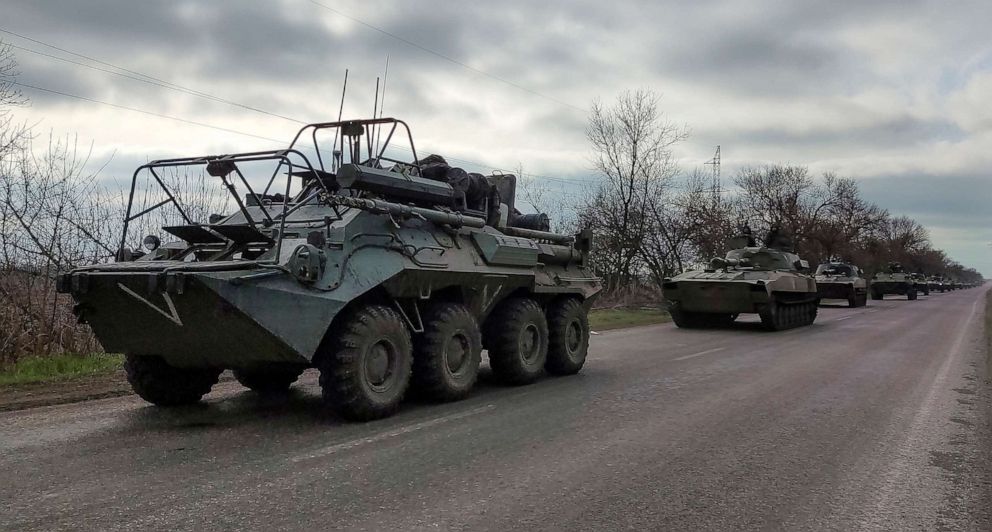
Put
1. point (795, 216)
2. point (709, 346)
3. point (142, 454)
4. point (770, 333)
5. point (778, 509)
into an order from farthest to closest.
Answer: point (795, 216) → point (770, 333) → point (709, 346) → point (142, 454) → point (778, 509)

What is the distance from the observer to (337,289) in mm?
6121

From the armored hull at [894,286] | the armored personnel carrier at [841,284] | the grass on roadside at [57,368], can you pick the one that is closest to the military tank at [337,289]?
the grass on roadside at [57,368]

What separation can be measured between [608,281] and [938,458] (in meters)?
23.1

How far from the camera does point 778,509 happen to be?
4.27 m

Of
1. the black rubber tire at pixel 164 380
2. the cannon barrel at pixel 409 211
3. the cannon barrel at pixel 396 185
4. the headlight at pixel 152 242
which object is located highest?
the cannon barrel at pixel 396 185

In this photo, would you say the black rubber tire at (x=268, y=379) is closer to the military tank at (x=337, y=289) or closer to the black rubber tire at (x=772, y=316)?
the military tank at (x=337, y=289)

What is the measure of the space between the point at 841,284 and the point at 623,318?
581 inches

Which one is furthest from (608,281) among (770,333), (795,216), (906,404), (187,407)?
(795,216)

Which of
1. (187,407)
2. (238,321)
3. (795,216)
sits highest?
(795,216)

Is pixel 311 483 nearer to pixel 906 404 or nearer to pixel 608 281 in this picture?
pixel 906 404

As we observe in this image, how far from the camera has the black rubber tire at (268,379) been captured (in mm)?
7148

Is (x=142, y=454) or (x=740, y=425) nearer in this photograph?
(x=142, y=454)

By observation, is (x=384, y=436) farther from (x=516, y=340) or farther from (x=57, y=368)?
(x=57, y=368)

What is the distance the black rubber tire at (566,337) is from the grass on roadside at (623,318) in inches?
302
